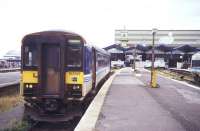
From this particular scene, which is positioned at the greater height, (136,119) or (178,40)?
(178,40)

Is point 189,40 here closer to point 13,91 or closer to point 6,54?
point 6,54

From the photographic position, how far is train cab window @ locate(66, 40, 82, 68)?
12852 mm

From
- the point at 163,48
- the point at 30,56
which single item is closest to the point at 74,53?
the point at 30,56

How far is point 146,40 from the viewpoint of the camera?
112 m

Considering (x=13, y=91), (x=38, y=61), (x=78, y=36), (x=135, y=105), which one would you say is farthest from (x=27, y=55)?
(x=13, y=91)

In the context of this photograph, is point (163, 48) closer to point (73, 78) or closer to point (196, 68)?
point (196, 68)

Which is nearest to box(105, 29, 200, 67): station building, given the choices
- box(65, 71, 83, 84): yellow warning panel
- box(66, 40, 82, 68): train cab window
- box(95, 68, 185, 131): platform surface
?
box(95, 68, 185, 131): platform surface

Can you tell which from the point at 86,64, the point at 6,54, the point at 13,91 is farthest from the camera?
the point at 6,54

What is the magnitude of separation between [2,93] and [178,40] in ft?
325

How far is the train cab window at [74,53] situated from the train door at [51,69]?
324 millimetres

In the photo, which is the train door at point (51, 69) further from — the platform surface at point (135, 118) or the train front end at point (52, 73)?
the platform surface at point (135, 118)

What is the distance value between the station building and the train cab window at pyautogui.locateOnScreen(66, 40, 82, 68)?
2142 inches

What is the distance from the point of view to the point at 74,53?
12.9 meters

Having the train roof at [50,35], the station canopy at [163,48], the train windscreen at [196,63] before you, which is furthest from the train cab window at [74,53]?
the station canopy at [163,48]
